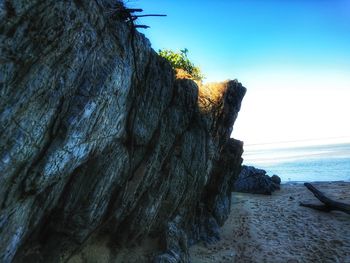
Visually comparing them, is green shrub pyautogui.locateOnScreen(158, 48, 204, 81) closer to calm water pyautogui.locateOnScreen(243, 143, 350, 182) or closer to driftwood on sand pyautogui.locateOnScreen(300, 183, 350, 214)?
driftwood on sand pyautogui.locateOnScreen(300, 183, 350, 214)

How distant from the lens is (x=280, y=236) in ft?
61.4

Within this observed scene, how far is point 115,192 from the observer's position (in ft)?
40.1

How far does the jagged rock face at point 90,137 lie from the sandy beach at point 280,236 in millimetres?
2477

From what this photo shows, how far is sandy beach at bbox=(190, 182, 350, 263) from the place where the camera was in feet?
51.6

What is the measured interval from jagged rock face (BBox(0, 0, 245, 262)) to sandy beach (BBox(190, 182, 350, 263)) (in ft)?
8.13

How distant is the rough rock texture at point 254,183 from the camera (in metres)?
32.5

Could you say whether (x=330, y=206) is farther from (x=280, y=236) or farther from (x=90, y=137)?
(x=90, y=137)

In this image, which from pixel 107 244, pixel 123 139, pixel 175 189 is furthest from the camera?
pixel 175 189

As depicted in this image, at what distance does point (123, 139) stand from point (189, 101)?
548 centimetres

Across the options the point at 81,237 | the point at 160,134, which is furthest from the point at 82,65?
the point at 81,237

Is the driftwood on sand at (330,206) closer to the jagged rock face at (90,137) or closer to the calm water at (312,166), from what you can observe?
the jagged rock face at (90,137)

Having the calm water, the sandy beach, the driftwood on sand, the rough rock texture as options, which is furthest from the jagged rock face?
the calm water

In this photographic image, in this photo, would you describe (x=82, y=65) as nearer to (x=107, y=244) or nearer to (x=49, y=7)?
(x=49, y=7)

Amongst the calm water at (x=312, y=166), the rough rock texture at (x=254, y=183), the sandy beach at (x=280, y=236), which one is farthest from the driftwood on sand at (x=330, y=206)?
the calm water at (x=312, y=166)
